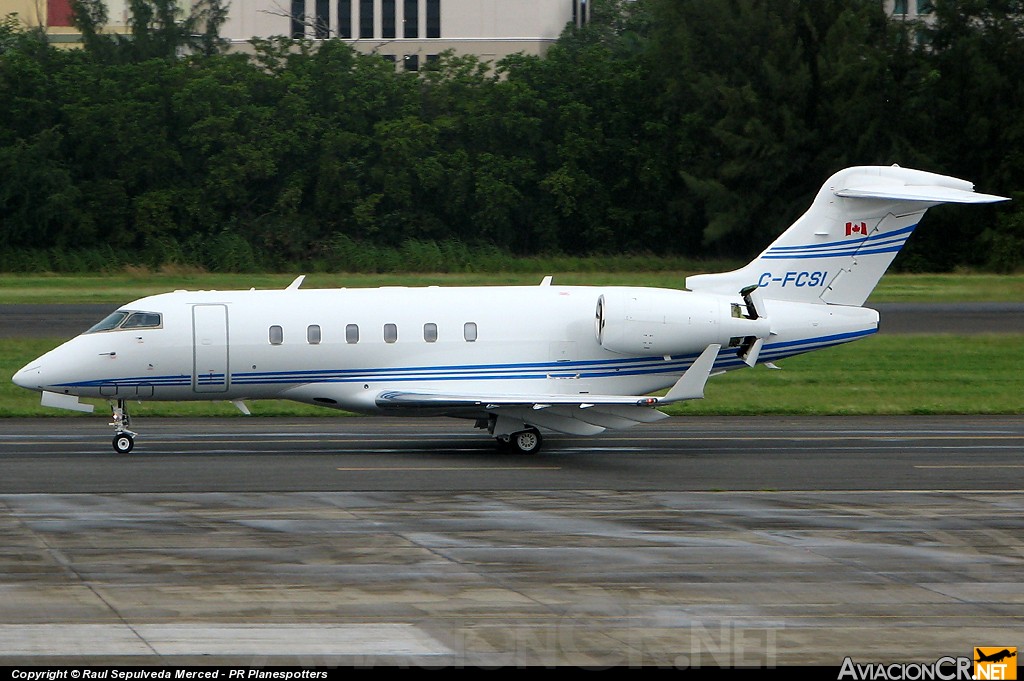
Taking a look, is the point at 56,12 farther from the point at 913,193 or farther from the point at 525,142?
the point at 913,193

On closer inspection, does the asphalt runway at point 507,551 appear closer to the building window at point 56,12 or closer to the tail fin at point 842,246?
the tail fin at point 842,246

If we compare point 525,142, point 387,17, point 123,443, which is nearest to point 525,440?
point 123,443

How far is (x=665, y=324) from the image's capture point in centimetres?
2283

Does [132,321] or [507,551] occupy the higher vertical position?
[132,321]

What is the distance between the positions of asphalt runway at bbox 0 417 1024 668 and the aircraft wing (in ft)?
2.11

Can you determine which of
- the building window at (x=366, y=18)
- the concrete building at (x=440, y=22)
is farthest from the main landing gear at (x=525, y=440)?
the building window at (x=366, y=18)

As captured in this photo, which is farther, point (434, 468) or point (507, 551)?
point (434, 468)

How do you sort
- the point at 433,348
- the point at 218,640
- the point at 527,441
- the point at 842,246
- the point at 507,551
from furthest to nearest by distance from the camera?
the point at 842,246
the point at 433,348
the point at 527,441
the point at 507,551
the point at 218,640

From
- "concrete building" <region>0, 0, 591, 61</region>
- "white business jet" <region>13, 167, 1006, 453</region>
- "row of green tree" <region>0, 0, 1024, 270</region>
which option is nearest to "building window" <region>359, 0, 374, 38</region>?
"concrete building" <region>0, 0, 591, 61</region>

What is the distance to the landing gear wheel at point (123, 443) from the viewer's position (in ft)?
73.6

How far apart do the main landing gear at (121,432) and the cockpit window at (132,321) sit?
4.08ft

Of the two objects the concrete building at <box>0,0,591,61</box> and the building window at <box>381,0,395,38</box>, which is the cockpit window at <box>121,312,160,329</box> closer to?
the concrete building at <box>0,0,591,61</box>

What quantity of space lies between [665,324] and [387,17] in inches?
3476

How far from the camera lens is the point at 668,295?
23.0 m
